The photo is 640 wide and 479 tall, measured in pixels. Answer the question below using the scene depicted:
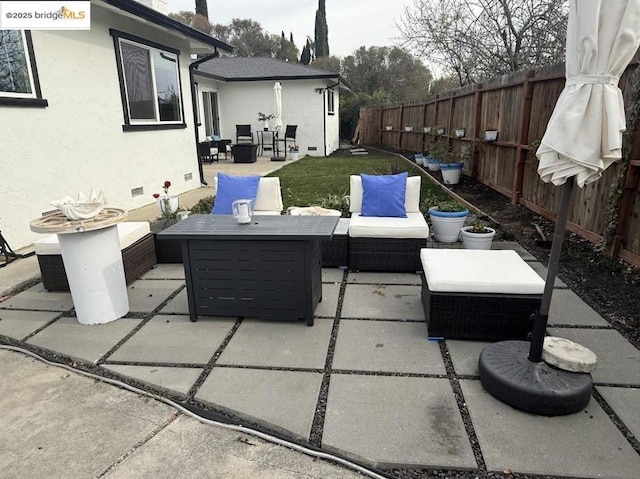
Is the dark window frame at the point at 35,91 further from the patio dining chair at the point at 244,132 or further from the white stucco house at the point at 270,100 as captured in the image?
the patio dining chair at the point at 244,132

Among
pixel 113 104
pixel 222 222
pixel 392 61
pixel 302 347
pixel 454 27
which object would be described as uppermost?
pixel 392 61

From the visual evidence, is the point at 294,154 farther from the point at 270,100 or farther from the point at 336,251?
the point at 336,251

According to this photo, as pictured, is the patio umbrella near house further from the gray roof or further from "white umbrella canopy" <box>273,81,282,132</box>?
the gray roof

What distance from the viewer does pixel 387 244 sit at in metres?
3.78

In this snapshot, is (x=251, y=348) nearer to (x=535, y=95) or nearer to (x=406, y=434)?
(x=406, y=434)

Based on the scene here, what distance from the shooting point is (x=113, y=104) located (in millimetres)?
5984

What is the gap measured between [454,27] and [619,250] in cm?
844

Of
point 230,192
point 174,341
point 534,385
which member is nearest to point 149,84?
point 230,192

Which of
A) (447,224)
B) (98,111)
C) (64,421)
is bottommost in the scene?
(64,421)

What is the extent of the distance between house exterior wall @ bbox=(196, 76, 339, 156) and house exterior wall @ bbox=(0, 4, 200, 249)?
7.25 meters

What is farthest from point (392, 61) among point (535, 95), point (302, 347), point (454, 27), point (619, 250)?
point (302, 347)

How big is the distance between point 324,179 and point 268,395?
7.12 meters

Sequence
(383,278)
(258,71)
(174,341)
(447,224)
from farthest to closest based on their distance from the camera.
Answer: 1. (258,71)
2. (447,224)
3. (383,278)
4. (174,341)

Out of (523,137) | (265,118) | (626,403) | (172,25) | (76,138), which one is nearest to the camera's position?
(626,403)
